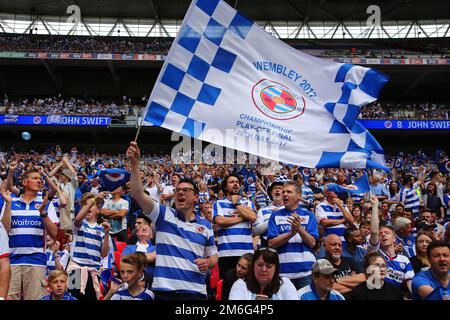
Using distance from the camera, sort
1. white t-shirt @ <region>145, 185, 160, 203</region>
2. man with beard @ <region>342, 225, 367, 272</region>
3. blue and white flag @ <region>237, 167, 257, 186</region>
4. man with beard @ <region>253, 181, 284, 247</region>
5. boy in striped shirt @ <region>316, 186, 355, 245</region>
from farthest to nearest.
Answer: blue and white flag @ <region>237, 167, 257, 186</region> → white t-shirt @ <region>145, 185, 160, 203</region> → boy in striped shirt @ <region>316, 186, 355, 245</region> → man with beard @ <region>342, 225, 367, 272</region> → man with beard @ <region>253, 181, 284, 247</region>

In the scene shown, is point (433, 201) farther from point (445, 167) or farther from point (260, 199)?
point (445, 167)

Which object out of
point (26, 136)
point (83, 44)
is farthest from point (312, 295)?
point (83, 44)

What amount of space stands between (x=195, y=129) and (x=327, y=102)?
5.31ft

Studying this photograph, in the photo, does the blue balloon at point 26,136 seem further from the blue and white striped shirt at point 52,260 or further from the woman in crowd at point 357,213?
the woman in crowd at point 357,213

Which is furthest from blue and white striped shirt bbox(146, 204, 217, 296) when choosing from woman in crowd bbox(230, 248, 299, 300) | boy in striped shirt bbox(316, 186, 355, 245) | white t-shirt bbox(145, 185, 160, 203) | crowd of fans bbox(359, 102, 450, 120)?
crowd of fans bbox(359, 102, 450, 120)

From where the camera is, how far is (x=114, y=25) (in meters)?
34.6

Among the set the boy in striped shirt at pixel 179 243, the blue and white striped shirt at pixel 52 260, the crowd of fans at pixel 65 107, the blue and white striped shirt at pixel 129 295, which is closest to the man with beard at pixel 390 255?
the boy in striped shirt at pixel 179 243

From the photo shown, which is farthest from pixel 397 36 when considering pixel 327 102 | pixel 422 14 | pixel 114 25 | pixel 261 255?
pixel 261 255

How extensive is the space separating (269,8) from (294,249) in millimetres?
30622

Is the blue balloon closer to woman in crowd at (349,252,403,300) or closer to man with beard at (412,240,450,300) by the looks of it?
woman in crowd at (349,252,403,300)

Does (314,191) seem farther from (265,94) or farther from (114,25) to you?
(114,25)

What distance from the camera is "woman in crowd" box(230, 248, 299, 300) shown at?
3508 millimetres

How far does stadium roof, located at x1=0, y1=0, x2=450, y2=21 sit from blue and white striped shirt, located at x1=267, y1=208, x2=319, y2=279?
94.8 ft

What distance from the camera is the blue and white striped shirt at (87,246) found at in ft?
18.8
